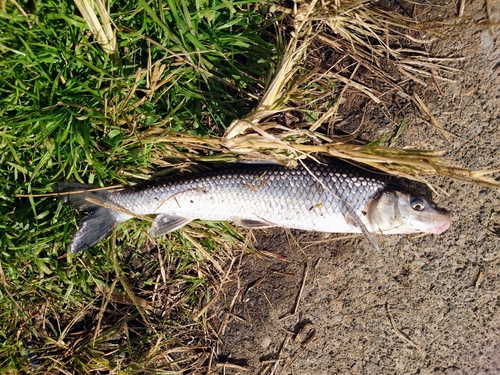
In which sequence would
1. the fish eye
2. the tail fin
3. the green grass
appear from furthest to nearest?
the tail fin, the fish eye, the green grass

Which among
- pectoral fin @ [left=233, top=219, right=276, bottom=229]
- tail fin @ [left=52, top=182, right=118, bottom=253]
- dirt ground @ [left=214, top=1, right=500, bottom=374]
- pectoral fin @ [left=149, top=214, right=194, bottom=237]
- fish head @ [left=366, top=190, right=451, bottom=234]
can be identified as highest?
tail fin @ [left=52, top=182, right=118, bottom=253]

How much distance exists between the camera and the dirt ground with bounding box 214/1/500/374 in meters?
3.26

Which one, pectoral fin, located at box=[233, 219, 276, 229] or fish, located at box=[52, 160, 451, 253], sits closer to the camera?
fish, located at box=[52, 160, 451, 253]

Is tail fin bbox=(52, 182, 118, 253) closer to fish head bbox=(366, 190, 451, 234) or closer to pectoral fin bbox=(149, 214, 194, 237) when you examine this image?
pectoral fin bbox=(149, 214, 194, 237)

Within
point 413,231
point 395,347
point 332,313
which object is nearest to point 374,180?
point 413,231

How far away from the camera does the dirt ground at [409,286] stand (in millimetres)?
3258

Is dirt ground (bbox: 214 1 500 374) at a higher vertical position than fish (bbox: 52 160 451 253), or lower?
lower

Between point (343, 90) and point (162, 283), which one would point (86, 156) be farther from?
point (343, 90)

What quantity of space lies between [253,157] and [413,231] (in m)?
1.50

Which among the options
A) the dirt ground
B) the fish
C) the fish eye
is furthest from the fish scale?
the dirt ground

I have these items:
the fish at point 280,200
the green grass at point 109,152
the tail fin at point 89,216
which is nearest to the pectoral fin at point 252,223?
the fish at point 280,200

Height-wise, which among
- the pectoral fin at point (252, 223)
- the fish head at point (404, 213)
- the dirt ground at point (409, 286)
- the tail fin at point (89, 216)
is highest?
the tail fin at point (89, 216)

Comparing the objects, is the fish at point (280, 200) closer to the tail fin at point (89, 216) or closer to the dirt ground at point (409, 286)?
the tail fin at point (89, 216)

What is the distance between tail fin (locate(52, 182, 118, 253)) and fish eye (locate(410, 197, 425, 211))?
252 centimetres
